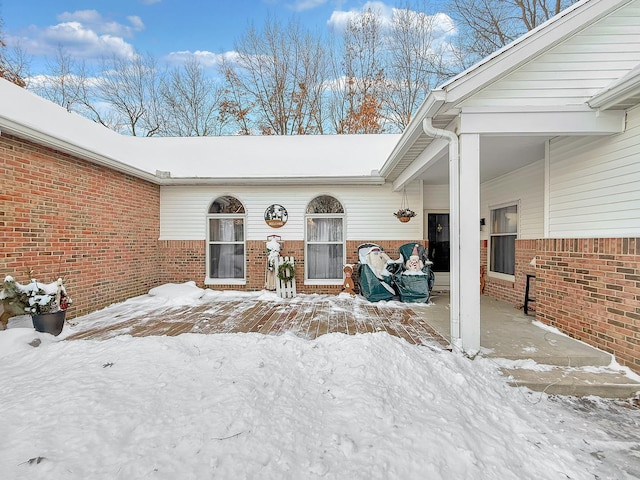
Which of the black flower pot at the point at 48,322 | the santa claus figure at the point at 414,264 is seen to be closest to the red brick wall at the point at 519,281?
the santa claus figure at the point at 414,264

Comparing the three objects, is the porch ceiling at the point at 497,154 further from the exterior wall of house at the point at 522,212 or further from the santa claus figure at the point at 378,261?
the santa claus figure at the point at 378,261

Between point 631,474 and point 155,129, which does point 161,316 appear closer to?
point 631,474

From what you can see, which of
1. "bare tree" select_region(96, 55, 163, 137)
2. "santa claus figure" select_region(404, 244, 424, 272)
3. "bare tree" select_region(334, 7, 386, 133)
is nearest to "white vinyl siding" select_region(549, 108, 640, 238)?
"santa claus figure" select_region(404, 244, 424, 272)

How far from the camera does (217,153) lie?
8172 mm

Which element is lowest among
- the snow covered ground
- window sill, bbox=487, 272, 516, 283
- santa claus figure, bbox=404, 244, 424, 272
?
the snow covered ground

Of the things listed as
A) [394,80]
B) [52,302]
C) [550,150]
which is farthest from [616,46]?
[394,80]

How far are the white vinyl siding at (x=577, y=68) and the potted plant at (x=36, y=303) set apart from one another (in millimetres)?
5895

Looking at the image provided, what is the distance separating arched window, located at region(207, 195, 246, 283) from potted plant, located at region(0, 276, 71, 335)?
3487 mm

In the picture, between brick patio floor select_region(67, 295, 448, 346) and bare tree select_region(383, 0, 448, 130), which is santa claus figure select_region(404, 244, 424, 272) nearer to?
brick patio floor select_region(67, 295, 448, 346)

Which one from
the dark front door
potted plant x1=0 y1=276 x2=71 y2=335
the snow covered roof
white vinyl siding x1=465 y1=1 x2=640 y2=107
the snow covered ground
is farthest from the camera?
the dark front door

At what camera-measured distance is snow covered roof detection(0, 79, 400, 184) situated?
5.71 m

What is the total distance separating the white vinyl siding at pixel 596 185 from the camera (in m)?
3.24

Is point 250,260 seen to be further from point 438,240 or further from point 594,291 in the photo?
point 594,291

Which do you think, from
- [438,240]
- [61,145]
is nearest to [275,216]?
[61,145]
